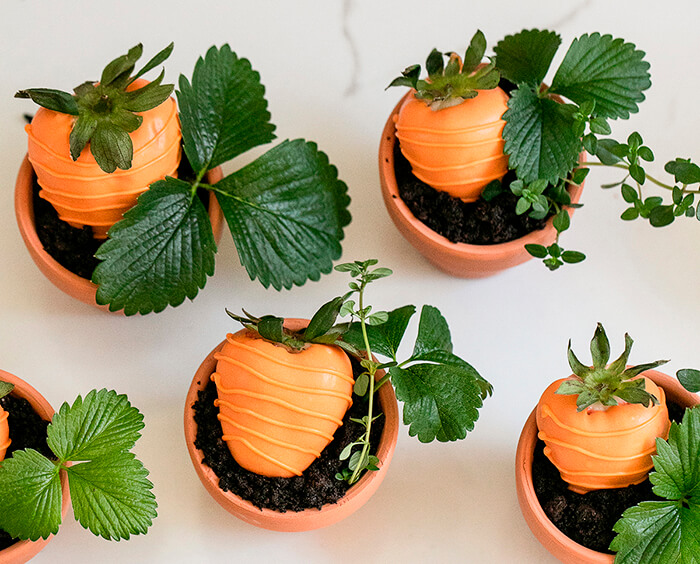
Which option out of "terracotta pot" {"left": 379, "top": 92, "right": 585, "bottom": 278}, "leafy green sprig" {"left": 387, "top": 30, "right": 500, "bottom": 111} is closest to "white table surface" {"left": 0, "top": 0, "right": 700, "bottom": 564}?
"terracotta pot" {"left": 379, "top": 92, "right": 585, "bottom": 278}

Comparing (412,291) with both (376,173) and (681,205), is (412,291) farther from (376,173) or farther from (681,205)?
(681,205)

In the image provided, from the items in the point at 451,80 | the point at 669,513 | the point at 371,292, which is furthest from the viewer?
the point at 371,292

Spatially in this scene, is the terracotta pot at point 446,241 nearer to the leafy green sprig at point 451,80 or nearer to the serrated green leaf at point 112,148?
the leafy green sprig at point 451,80

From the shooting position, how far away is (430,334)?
41.6 inches

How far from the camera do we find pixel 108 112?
102cm

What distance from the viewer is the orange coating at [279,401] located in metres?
0.98

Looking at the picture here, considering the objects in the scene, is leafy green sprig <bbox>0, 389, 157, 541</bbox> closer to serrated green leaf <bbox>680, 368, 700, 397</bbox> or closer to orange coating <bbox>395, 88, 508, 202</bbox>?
orange coating <bbox>395, 88, 508, 202</bbox>

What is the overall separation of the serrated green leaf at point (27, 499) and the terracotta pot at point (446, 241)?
49cm

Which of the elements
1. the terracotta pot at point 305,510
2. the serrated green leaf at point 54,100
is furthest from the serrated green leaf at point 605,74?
the serrated green leaf at point 54,100

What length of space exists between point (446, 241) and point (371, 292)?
0.15m

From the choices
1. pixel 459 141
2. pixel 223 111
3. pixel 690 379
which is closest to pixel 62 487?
pixel 223 111

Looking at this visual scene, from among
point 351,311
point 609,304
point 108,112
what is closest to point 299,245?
point 351,311

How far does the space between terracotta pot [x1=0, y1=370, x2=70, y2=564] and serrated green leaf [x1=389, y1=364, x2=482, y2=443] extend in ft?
1.25

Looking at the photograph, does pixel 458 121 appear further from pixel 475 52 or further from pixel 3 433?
pixel 3 433
